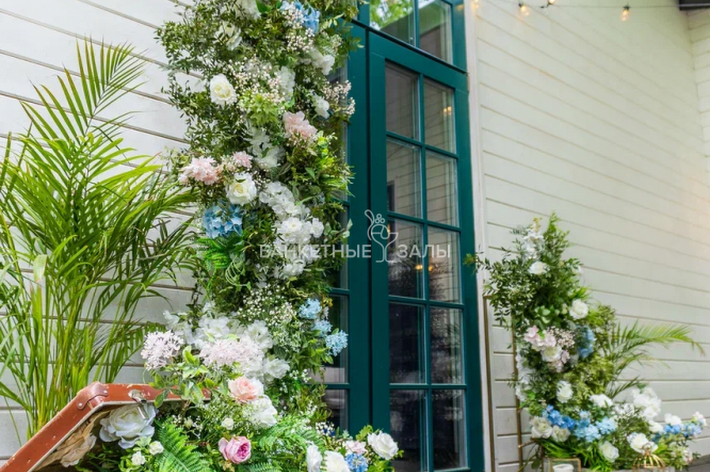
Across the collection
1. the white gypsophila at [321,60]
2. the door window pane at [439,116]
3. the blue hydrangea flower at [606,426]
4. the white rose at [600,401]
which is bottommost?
the blue hydrangea flower at [606,426]

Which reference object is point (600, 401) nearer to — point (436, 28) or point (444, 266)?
point (444, 266)

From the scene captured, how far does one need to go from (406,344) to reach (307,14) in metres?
1.69

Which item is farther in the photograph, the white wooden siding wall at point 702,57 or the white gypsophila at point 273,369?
the white wooden siding wall at point 702,57

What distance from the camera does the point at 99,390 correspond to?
1490 millimetres

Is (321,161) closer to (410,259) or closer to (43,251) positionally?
(43,251)

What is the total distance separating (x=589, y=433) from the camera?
322 cm

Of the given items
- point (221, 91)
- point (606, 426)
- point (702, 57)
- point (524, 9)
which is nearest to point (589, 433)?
point (606, 426)

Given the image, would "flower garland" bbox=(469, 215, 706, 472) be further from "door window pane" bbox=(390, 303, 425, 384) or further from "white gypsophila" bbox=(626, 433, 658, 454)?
"door window pane" bbox=(390, 303, 425, 384)

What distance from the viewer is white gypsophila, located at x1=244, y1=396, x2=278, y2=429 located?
5.95ft

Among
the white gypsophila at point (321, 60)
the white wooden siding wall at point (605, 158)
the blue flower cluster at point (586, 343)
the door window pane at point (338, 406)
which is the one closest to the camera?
the white gypsophila at point (321, 60)

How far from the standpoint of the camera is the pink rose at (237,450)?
1710 millimetres

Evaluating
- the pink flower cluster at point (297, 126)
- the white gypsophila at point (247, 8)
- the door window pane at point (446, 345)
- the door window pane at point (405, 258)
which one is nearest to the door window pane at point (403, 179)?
the door window pane at point (405, 258)

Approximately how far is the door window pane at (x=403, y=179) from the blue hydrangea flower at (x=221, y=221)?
4.31 ft

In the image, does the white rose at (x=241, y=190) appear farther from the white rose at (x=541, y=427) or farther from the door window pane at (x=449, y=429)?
the white rose at (x=541, y=427)
